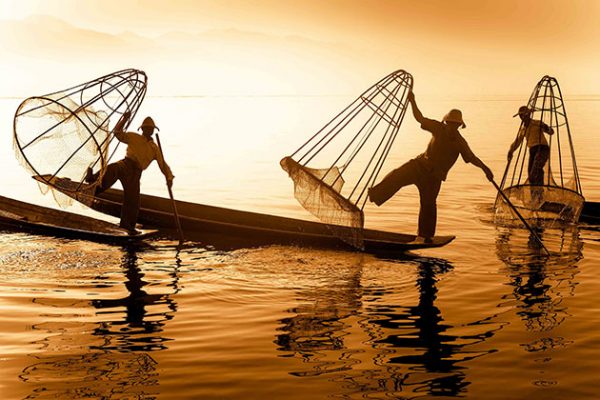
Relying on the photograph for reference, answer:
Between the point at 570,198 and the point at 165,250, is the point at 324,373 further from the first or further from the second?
the point at 570,198

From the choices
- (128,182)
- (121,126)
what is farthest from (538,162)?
(121,126)

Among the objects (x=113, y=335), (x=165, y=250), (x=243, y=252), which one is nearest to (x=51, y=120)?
(x=165, y=250)

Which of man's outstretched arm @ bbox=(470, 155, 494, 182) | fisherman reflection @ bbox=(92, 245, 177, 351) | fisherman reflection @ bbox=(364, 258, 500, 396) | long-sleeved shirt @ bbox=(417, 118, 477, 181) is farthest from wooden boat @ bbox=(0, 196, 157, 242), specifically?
man's outstretched arm @ bbox=(470, 155, 494, 182)

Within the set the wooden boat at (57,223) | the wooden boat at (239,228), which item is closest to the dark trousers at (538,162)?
the wooden boat at (239,228)

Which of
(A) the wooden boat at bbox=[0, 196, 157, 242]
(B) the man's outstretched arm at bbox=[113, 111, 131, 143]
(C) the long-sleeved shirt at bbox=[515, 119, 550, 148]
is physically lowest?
(A) the wooden boat at bbox=[0, 196, 157, 242]

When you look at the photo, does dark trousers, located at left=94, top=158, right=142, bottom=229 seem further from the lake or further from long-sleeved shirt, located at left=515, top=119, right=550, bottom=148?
long-sleeved shirt, located at left=515, top=119, right=550, bottom=148

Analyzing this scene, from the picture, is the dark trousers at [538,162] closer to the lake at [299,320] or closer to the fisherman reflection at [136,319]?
the lake at [299,320]

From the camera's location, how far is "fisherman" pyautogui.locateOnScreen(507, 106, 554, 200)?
13.3 meters

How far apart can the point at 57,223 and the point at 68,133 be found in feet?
4.55

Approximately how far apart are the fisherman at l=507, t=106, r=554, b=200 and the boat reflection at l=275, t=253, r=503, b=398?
5.35 m

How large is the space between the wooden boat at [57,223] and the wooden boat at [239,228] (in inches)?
15.6

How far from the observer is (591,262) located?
10.2 metres

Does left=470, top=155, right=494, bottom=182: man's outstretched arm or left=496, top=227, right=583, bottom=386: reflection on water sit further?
left=470, top=155, right=494, bottom=182: man's outstretched arm

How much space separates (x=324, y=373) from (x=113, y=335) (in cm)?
198
